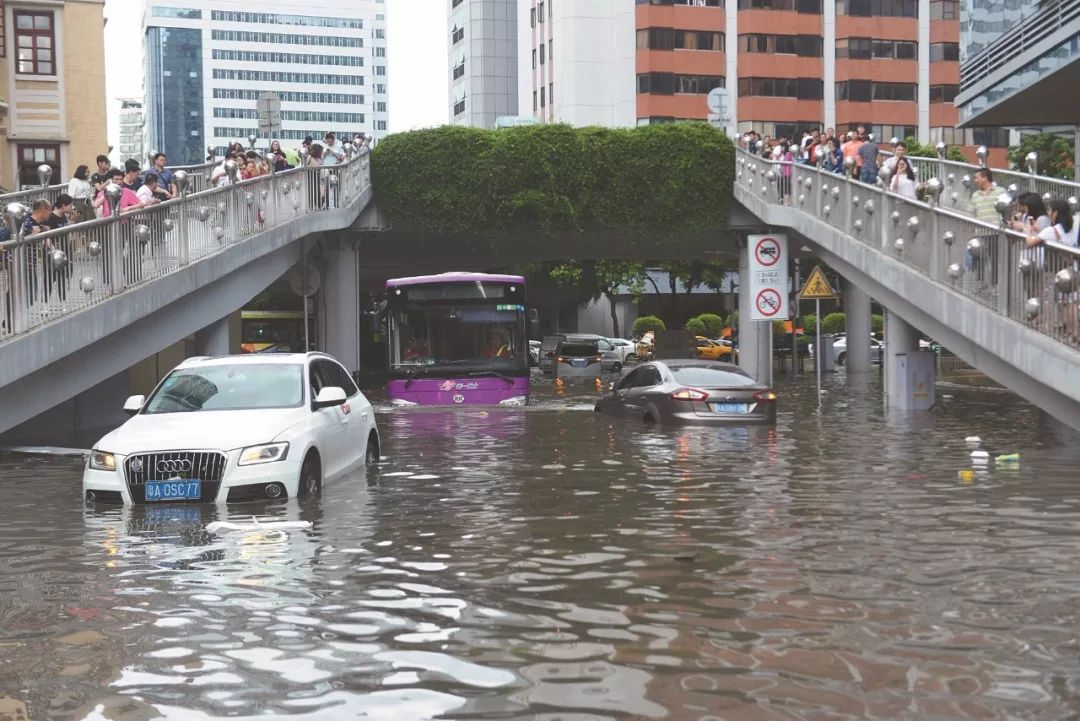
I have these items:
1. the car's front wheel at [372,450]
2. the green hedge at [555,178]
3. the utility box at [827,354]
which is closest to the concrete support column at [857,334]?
the utility box at [827,354]

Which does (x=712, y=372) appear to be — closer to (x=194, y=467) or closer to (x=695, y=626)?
(x=194, y=467)

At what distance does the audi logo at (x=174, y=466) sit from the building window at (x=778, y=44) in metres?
78.4

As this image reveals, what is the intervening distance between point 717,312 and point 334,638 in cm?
8418

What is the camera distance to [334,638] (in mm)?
7645

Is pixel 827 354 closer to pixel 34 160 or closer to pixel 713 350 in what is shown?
pixel 713 350

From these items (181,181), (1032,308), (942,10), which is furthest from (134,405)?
(942,10)

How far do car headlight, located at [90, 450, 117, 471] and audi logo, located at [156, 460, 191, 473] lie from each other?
0.48 m

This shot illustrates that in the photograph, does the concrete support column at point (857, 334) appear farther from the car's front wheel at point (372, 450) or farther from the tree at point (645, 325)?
the car's front wheel at point (372, 450)

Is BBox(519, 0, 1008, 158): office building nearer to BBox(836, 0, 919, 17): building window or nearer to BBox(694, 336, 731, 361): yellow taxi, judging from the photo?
BBox(836, 0, 919, 17): building window

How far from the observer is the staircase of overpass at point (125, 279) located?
18.0 metres

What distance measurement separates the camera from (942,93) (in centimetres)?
9056

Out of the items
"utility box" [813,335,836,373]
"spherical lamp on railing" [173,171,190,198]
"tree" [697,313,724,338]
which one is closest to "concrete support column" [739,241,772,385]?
"utility box" [813,335,836,373]

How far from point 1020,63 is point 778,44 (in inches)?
2167

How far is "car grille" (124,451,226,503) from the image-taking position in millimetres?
13078
